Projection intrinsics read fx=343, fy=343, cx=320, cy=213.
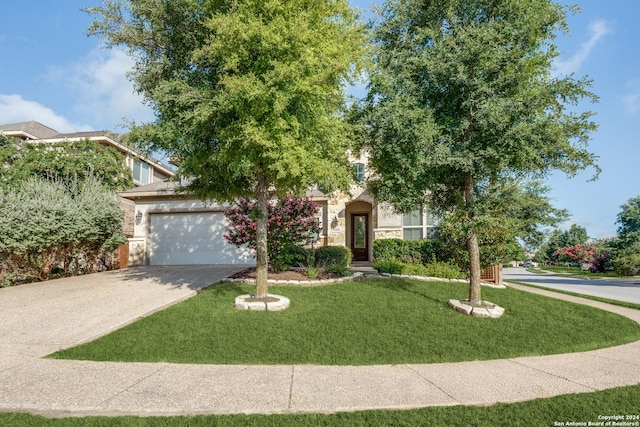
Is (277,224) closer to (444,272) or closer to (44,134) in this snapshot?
(444,272)

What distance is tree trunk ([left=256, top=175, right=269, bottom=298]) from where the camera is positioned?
26.4ft

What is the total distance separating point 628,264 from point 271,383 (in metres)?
31.3

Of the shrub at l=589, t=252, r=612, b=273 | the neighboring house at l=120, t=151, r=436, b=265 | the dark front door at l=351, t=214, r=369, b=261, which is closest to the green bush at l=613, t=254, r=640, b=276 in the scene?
the shrub at l=589, t=252, r=612, b=273

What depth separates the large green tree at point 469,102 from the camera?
720 cm

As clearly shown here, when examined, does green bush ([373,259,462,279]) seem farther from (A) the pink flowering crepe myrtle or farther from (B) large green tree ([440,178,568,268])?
(A) the pink flowering crepe myrtle

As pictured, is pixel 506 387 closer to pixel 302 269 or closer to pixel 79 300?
pixel 302 269

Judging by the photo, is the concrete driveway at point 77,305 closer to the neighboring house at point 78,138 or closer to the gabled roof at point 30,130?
the neighboring house at point 78,138

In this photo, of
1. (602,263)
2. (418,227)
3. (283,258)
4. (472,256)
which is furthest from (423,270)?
(602,263)

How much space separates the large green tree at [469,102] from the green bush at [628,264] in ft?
80.7

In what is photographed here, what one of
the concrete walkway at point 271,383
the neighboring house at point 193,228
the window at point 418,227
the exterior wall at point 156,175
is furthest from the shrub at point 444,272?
the exterior wall at point 156,175

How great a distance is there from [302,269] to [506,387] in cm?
842

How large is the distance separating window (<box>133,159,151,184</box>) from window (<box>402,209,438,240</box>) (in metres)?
18.7

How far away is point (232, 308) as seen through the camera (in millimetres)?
7660

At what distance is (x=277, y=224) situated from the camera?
11062 mm
